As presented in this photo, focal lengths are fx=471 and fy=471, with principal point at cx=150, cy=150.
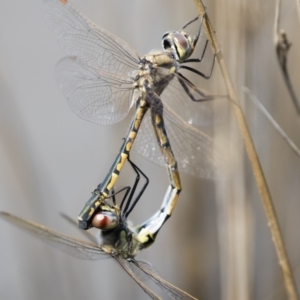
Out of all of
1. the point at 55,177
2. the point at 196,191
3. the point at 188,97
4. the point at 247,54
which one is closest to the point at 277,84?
the point at 247,54

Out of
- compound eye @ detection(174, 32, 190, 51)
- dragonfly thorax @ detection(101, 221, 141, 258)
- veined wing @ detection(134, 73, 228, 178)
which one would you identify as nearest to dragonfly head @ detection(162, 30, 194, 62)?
compound eye @ detection(174, 32, 190, 51)

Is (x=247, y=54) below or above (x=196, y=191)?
above

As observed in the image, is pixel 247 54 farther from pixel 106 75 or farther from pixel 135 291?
pixel 135 291

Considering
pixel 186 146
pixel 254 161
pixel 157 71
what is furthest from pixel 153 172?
pixel 254 161

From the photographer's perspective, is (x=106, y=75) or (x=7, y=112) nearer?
(x=106, y=75)

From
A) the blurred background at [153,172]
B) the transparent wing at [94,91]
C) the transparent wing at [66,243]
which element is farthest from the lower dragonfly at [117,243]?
the blurred background at [153,172]

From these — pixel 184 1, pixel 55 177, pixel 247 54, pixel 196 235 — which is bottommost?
pixel 196 235

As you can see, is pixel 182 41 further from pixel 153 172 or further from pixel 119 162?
pixel 153 172
